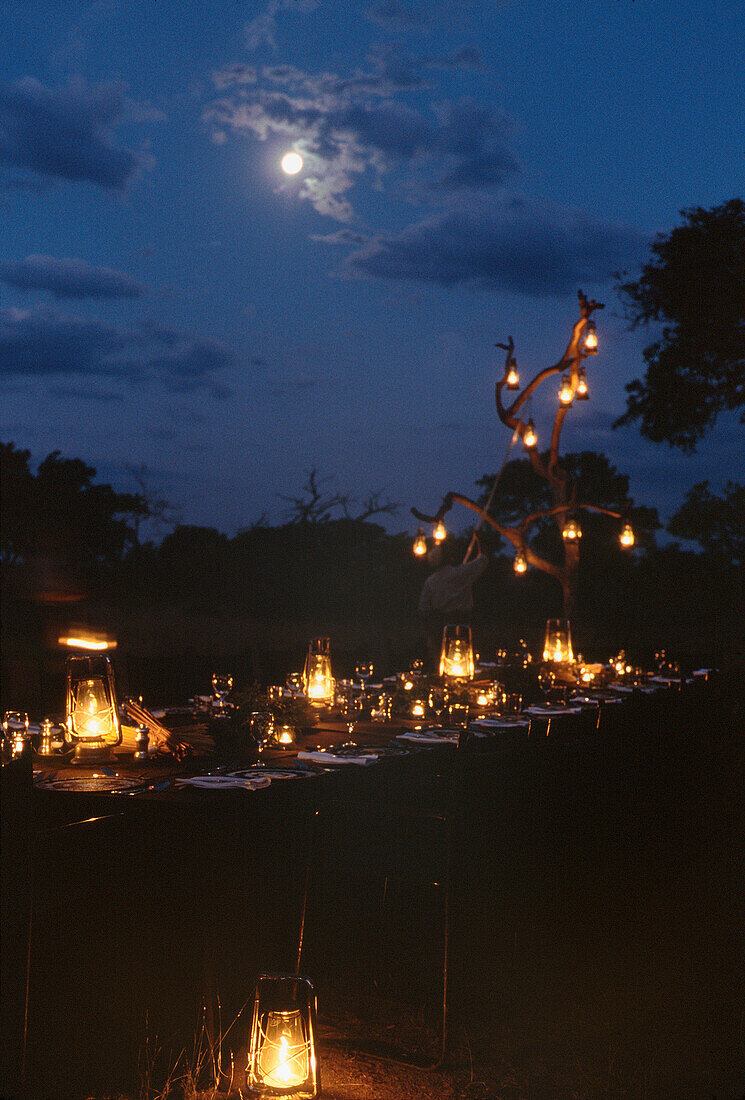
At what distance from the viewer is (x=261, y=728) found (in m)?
2.95

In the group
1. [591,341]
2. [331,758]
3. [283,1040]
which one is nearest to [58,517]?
[591,341]

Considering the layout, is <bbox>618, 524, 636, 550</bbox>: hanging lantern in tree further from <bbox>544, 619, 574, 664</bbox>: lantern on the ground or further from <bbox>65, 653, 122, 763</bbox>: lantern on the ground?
<bbox>65, 653, 122, 763</bbox>: lantern on the ground

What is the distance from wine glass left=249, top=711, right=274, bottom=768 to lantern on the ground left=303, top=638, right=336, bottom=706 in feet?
2.03

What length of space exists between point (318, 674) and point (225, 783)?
145 cm

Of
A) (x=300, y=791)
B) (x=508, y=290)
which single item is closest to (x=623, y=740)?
(x=300, y=791)

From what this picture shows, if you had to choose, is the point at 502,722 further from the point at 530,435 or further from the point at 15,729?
the point at 530,435

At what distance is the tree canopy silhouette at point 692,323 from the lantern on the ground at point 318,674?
8.72 meters

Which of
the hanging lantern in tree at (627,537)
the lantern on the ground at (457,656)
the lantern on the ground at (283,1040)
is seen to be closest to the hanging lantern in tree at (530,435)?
the hanging lantern in tree at (627,537)

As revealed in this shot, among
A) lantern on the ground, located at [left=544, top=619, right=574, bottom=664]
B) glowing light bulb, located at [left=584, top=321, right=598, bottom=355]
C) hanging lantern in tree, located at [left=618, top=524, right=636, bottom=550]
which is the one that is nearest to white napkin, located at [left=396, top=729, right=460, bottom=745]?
lantern on the ground, located at [left=544, top=619, right=574, bottom=664]

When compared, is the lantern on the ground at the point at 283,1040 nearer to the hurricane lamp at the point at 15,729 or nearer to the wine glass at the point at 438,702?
the hurricane lamp at the point at 15,729

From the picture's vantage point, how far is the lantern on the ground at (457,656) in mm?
4270

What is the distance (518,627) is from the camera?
17.6 m

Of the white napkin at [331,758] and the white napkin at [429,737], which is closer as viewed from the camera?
the white napkin at [331,758]

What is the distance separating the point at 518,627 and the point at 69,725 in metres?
15.5
